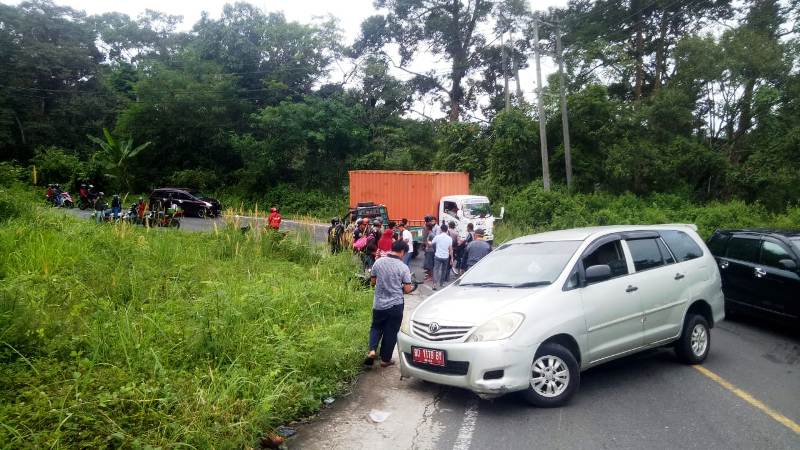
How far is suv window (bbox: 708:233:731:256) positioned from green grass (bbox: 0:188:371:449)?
6146 millimetres

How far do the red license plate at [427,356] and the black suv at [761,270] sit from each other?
5.65m

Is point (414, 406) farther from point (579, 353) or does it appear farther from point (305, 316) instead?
point (305, 316)

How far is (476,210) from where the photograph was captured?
18000mm

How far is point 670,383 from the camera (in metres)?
5.75

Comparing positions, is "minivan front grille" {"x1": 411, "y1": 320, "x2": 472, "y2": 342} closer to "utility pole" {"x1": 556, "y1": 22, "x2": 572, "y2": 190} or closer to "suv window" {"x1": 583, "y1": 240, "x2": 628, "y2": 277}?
"suv window" {"x1": 583, "y1": 240, "x2": 628, "y2": 277}

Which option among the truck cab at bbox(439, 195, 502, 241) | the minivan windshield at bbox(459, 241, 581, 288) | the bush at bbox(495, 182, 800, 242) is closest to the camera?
the minivan windshield at bbox(459, 241, 581, 288)

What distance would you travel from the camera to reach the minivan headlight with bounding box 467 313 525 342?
4.92 metres

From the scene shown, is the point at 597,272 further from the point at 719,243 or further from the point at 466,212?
the point at 466,212

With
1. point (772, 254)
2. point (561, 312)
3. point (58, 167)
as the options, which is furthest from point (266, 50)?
point (561, 312)

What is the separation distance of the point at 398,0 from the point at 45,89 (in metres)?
26.2

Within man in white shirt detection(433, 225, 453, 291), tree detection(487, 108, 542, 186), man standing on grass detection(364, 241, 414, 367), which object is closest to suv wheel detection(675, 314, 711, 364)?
man standing on grass detection(364, 241, 414, 367)

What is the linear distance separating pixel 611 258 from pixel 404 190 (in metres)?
13.8

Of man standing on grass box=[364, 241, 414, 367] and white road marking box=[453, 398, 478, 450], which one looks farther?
man standing on grass box=[364, 241, 414, 367]

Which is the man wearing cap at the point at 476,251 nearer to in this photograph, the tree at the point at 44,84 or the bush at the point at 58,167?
the bush at the point at 58,167
